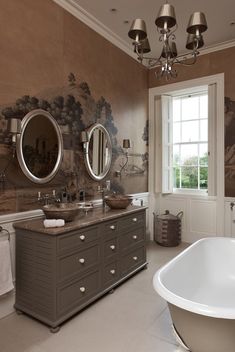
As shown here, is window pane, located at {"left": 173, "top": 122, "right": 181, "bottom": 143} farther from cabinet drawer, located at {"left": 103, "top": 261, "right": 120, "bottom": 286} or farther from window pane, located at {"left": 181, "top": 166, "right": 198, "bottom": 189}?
cabinet drawer, located at {"left": 103, "top": 261, "right": 120, "bottom": 286}

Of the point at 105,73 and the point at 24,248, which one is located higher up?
the point at 105,73

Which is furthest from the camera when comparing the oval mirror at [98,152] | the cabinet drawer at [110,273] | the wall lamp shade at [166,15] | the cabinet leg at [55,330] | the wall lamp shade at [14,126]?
the oval mirror at [98,152]

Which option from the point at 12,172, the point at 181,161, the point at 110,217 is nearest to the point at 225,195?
the point at 181,161

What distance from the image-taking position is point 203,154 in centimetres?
473

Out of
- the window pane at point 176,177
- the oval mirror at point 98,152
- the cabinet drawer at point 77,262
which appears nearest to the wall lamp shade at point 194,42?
the oval mirror at point 98,152

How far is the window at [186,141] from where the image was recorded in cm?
472

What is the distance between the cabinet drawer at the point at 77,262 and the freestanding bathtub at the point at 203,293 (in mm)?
792

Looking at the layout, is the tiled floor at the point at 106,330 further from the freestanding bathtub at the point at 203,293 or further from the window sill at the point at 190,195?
the window sill at the point at 190,195

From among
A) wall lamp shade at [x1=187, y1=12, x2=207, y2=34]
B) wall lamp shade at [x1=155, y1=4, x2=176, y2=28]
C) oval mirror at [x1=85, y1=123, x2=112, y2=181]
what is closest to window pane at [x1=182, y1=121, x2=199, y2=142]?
Result: oval mirror at [x1=85, y1=123, x2=112, y2=181]

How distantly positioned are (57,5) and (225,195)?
143 inches

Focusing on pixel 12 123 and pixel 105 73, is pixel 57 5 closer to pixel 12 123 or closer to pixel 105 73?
pixel 105 73

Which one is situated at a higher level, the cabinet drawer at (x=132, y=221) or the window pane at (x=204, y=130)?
the window pane at (x=204, y=130)

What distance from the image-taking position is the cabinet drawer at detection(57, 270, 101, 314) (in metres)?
2.28

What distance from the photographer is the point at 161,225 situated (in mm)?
4656
